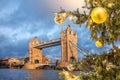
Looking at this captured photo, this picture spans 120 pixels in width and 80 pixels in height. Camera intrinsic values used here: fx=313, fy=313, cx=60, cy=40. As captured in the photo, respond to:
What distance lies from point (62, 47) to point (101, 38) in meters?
121

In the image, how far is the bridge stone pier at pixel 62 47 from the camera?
125m

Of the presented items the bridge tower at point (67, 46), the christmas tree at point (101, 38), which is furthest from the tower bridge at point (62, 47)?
the christmas tree at point (101, 38)

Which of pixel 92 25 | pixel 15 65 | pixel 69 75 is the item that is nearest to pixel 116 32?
pixel 92 25

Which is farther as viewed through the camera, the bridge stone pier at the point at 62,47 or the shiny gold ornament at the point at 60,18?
the bridge stone pier at the point at 62,47

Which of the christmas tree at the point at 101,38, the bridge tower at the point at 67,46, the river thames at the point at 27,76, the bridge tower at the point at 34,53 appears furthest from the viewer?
the bridge tower at the point at 34,53

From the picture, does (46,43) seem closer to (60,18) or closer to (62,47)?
(62,47)

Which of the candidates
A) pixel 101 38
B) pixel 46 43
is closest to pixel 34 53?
pixel 46 43

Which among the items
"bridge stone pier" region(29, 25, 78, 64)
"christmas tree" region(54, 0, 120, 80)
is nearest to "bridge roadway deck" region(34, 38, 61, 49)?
"bridge stone pier" region(29, 25, 78, 64)

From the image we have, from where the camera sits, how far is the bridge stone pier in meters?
125

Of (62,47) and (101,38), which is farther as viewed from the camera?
(62,47)

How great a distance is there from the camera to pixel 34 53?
481 ft

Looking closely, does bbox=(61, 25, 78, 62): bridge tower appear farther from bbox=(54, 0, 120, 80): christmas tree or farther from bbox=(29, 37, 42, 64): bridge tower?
bbox=(54, 0, 120, 80): christmas tree

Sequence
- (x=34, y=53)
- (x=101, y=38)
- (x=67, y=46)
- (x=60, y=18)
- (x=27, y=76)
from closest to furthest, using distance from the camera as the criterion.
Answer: (x=60, y=18)
(x=101, y=38)
(x=27, y=76)
(x=67, y=46)
(x=34, y=53)

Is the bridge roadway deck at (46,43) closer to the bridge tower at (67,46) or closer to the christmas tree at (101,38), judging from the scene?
the bridge tower at (67,46)
